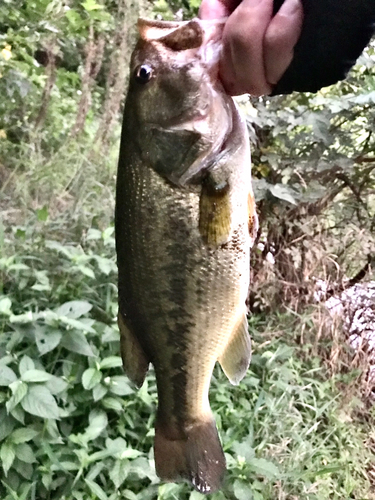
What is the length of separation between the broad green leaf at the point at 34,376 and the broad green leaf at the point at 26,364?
31 mm

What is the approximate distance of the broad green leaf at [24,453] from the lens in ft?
6.49

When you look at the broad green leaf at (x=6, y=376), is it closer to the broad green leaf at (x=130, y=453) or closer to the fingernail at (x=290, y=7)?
the broad green leaf at (x=130, y=453)

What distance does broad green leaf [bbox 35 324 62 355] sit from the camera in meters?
2.14

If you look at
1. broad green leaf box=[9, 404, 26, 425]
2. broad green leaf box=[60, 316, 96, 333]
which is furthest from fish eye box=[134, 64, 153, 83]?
broad green leaf box=[9, 404, 26, 425]

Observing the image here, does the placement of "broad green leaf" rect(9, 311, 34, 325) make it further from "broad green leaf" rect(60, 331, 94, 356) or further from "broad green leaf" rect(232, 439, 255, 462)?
"broad green leaf" rect(232, 439, 255, 462)

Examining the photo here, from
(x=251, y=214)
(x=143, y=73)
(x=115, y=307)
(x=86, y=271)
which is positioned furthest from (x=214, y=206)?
(x=115, y=307)

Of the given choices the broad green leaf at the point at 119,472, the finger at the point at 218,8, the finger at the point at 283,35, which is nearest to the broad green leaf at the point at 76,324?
the broad green leaf at the point at 119,472

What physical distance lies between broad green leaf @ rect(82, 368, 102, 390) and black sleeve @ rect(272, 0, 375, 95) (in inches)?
60.7

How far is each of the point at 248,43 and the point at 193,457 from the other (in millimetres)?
978

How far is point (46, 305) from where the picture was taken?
8.21 feet

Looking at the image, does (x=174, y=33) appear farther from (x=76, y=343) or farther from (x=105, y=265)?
(x=105, y=265)

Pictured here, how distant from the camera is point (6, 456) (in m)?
1.94

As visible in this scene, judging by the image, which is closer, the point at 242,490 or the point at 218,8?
the point at 218,8

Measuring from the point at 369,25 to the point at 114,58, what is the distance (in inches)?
123
